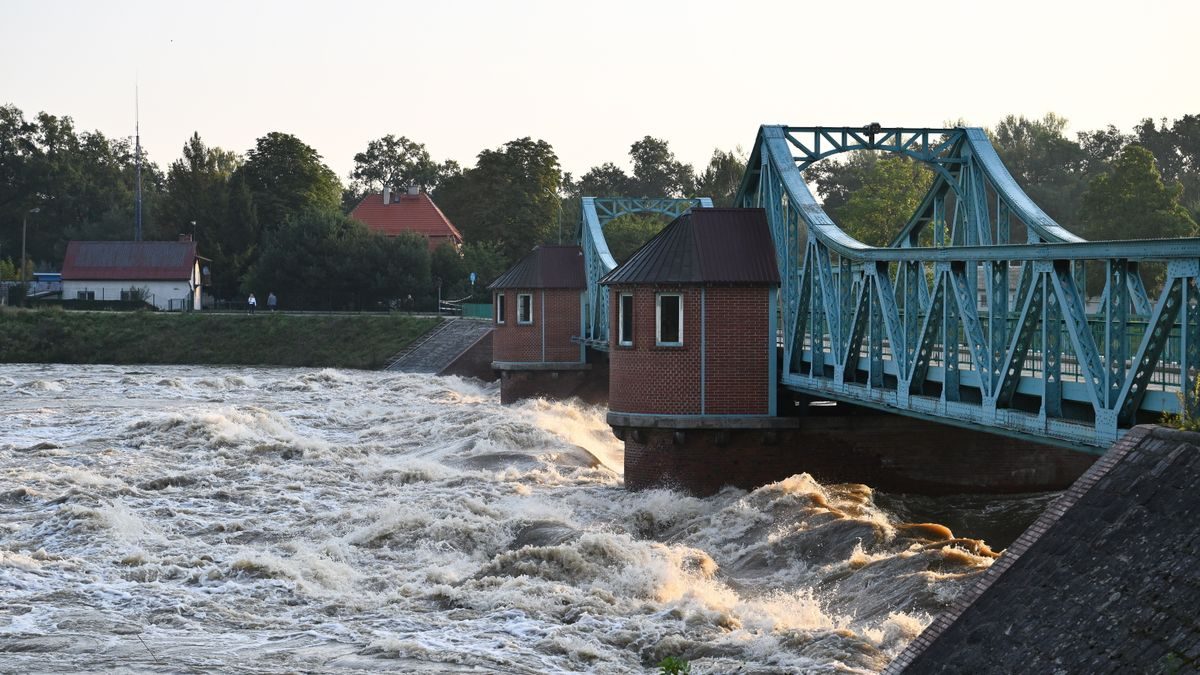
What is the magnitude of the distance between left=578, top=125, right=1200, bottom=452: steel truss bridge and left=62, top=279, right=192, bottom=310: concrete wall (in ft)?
212

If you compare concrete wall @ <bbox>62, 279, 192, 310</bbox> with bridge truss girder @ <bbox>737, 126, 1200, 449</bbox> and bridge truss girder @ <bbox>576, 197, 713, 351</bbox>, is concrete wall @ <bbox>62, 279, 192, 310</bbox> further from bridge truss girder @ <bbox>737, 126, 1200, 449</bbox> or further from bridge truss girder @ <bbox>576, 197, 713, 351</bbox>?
bridge truss girder @ <bbox>737, 126, 1200, 449</bbox>

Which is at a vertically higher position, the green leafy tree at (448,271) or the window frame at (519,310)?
the green leafy tree at (448,271)

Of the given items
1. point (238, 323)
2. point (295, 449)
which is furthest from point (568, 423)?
point (238, 323)

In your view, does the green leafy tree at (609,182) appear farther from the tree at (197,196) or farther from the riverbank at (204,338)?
the riverbank at (204,338)

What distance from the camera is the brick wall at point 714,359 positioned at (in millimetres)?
22969

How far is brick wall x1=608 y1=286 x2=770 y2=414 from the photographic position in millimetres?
22969

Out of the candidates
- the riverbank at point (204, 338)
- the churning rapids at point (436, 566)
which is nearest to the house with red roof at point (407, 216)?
the riverbank at point (204, 338)

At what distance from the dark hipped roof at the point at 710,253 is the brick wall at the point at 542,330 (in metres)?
19.5

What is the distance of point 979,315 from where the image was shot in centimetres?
1852

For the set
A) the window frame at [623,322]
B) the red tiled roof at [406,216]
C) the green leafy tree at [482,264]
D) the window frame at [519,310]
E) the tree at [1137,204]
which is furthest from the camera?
the red tiled roof at [406,216]

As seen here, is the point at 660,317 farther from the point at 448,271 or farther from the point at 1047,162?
the point at 1047,162

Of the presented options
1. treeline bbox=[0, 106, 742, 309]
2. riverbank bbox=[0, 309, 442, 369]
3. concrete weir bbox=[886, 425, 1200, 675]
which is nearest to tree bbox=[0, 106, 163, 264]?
treeline bbox=[0, 106, 742, 309]

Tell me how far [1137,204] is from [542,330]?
2416 centimetres

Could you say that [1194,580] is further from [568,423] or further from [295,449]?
[568,423]
